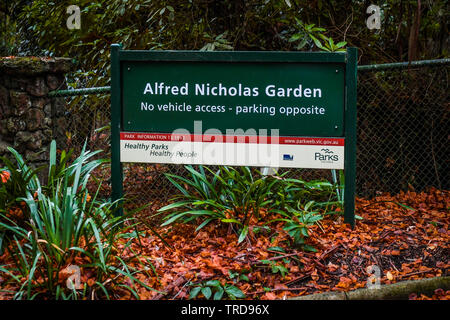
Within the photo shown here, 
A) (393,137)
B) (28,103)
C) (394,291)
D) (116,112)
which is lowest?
(394,291)

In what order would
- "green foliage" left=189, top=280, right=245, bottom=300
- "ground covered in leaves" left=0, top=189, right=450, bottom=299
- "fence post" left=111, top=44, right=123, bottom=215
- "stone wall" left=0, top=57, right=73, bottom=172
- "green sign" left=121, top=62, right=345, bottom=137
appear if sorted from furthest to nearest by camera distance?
"stone wall" left=0, top=57, right=73, bottom=172 < "fence post" left=111, top=44, right=123, bottom=215 < "green sign" left=121, top=62, right=345, bottom=137 < "ground covered in leaves" left=0, top=189, right=450, bottom=299 < "green foliage" left=189, top=280, right=245, bottom=300

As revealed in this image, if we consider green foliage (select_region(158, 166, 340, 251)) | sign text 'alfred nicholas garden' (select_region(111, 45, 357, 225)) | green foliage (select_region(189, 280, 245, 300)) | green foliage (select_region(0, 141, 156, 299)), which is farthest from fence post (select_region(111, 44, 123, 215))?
green foliage (select_region(189, 280, 245, 300))

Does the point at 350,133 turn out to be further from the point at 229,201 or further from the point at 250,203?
the point at 229,201

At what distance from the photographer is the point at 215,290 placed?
10.8 feet

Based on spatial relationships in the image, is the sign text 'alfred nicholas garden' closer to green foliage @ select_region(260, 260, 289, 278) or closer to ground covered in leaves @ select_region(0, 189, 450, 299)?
ground covered in leaves @ select_region(0, 189, 450, 299)

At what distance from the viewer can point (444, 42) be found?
5738 millimetres

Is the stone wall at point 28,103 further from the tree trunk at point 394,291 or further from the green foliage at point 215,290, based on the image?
the tree trunk at point 394,291

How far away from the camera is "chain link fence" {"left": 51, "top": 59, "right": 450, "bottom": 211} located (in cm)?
514

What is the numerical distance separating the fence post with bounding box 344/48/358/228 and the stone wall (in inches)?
107

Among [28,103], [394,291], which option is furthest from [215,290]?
[28,103]

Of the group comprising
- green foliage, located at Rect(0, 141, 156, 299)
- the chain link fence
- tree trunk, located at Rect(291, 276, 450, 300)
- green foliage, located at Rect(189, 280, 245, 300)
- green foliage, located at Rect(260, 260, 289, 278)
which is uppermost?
the chain link fence

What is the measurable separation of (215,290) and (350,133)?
1.68 meters

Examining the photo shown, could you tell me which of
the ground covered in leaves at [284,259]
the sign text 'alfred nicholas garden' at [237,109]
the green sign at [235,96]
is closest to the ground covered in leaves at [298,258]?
the ground covered in leaves at [284,259]

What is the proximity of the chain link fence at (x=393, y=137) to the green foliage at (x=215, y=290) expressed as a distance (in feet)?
6.26
